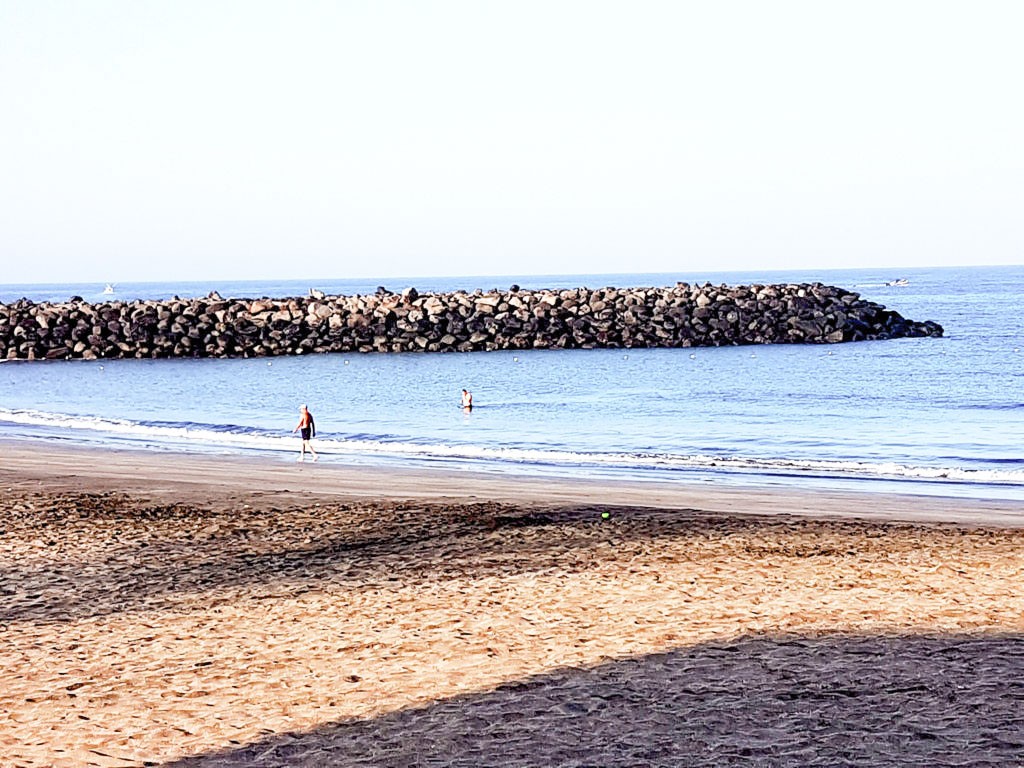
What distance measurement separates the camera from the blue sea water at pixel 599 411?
21078mm

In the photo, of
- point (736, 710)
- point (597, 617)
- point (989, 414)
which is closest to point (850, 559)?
point (597, 617)

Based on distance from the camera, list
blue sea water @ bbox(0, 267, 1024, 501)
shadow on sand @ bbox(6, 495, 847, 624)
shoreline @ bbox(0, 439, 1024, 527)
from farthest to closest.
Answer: blue sea water @ bbox(0, 267, 1024, 501), shoreline @ bbox(0, 439, 1024, 527), shadow on sand @ bbox(6, 495, 847, 624)

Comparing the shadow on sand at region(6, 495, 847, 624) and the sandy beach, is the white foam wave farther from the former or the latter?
the shadow on sand at region(6, 495, 847, 624)

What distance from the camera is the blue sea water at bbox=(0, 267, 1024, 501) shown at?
69.2ft

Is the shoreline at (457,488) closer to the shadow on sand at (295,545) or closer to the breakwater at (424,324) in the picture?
the shadow on sand at (295,545)

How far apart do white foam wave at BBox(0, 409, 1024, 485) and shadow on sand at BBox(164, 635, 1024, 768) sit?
11.9m

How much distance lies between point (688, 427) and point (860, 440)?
3.94 m

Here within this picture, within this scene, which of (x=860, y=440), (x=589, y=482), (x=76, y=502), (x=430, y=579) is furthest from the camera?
(x=860, y=440)

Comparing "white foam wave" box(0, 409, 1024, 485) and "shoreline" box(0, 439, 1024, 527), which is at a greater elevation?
"shoreline" box(0, 439, 1024, 527)

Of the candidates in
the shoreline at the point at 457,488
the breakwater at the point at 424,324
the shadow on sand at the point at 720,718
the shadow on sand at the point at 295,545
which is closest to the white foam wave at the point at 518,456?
the shoreline at the point at 457,488

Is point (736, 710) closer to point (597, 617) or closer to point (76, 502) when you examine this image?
point (597, 617)

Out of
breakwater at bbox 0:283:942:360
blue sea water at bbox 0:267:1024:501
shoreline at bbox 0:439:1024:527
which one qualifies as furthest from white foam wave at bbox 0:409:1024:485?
breakwater at bbox 0:283:942:360

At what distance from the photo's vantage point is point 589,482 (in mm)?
18609

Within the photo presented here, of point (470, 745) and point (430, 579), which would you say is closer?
point (470, 745)
